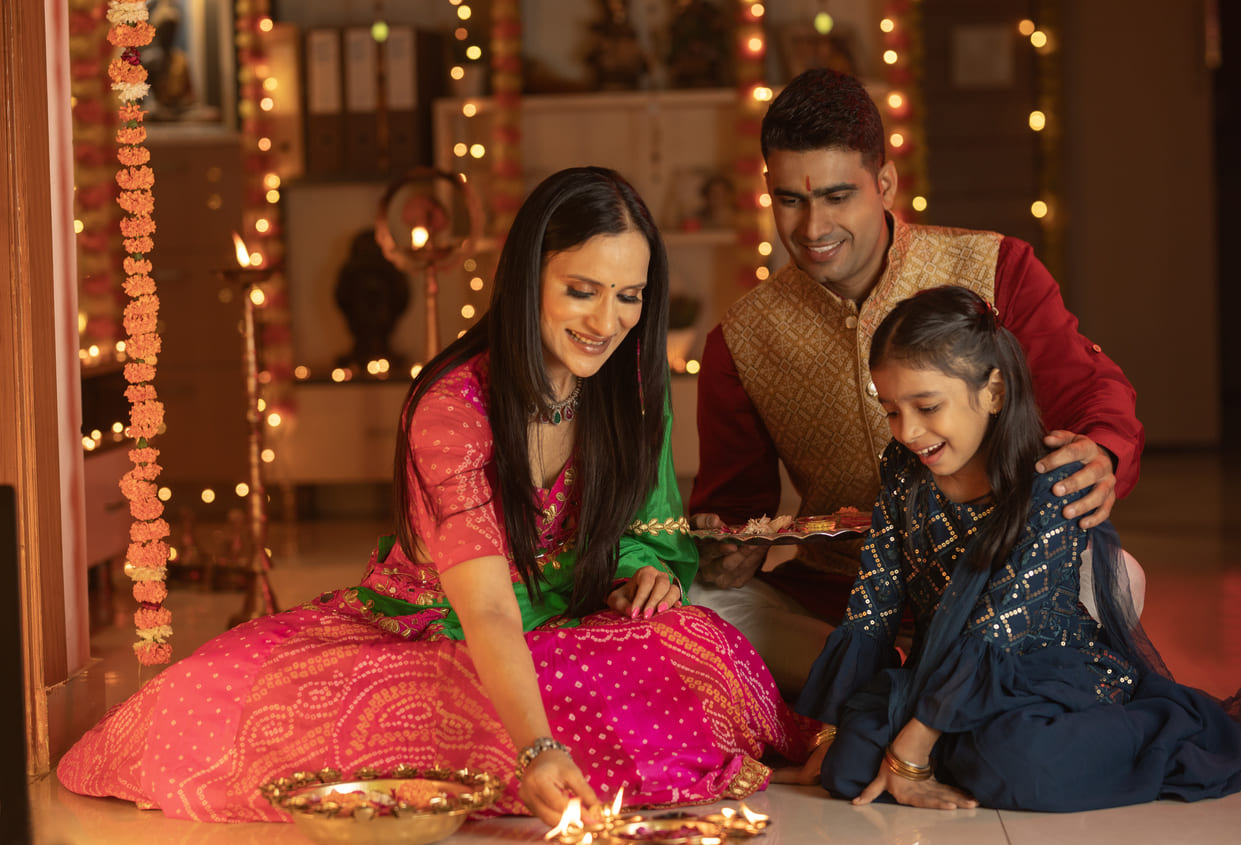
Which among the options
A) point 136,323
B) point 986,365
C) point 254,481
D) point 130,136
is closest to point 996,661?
point 986,365

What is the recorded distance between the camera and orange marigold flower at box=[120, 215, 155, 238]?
2.64 meters

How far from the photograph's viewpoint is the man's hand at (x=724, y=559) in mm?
2533

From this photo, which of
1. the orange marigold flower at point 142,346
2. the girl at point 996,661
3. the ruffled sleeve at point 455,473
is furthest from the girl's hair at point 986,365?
the orange marigold flower at point 142,346

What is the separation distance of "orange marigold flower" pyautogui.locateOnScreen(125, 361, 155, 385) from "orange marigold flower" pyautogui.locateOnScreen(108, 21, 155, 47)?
61 cm

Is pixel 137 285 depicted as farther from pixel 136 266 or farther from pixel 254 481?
pixel 254 481

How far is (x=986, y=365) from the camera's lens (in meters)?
2.11

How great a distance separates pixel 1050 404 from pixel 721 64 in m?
3.38

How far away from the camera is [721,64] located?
5609mm

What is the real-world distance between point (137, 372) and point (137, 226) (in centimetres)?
29

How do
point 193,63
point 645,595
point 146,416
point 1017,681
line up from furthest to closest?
1. point 193,63
2. point 146,416
3. point 645,595
4. point 1017,681

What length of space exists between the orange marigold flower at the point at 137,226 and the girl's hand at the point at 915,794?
1.71 m

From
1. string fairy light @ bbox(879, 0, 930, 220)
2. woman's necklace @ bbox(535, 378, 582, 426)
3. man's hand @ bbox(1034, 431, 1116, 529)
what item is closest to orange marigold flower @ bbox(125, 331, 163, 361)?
woman's necklace @ bbox(535, 378, 582, 426)

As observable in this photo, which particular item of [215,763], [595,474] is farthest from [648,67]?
[215,763]

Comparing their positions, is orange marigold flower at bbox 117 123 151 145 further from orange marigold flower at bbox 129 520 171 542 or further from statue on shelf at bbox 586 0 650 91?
statue on shelf at bbox 586 0 650 91
